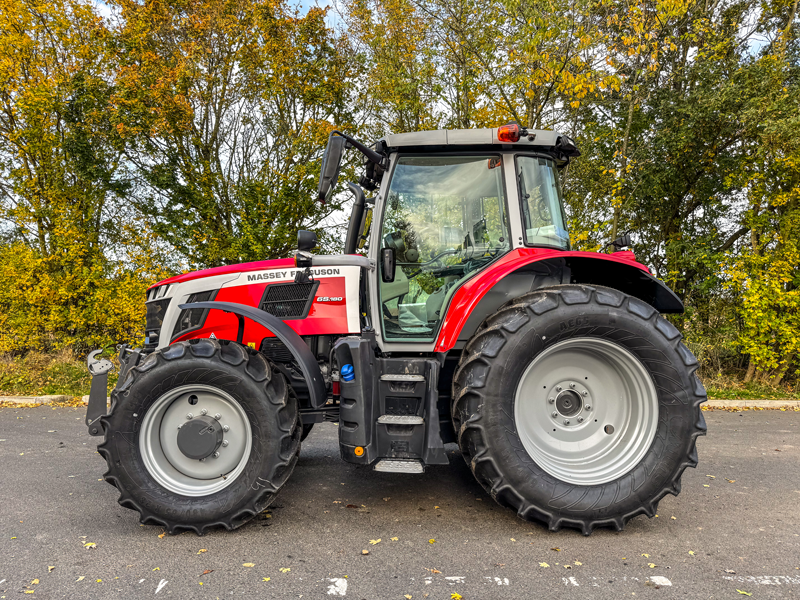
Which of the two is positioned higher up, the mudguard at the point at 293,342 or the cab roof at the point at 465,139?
the cab roof at the point at 465,139

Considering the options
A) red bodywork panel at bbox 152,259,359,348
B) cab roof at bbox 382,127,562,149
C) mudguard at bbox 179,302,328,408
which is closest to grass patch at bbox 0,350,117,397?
red bodywork panel at bbox 152,259,359,348

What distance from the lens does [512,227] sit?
3.21 m

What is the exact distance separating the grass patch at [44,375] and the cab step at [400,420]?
593cm

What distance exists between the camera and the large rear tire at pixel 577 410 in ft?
8.91

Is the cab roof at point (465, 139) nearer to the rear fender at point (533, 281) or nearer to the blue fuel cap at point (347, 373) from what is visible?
the rear fender at point (533, 281)

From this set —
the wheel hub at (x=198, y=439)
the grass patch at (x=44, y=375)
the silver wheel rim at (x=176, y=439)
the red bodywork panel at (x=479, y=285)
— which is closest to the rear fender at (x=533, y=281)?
the red bodywork panel at (x=479, y=285)

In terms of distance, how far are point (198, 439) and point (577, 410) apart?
87.0 inches

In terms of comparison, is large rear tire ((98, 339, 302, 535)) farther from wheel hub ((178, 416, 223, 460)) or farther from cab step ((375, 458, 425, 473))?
cab step ((375, 458, 425, 473))

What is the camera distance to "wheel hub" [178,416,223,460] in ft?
9.37

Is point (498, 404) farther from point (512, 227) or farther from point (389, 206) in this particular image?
point (389, 206)

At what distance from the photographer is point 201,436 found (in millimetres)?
2857

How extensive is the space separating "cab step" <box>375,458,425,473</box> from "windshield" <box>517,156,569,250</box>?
1.52 metres

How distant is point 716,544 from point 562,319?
1.42 metres

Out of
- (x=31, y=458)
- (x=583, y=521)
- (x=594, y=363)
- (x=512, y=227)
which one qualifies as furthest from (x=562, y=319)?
(x=31, y=458)
